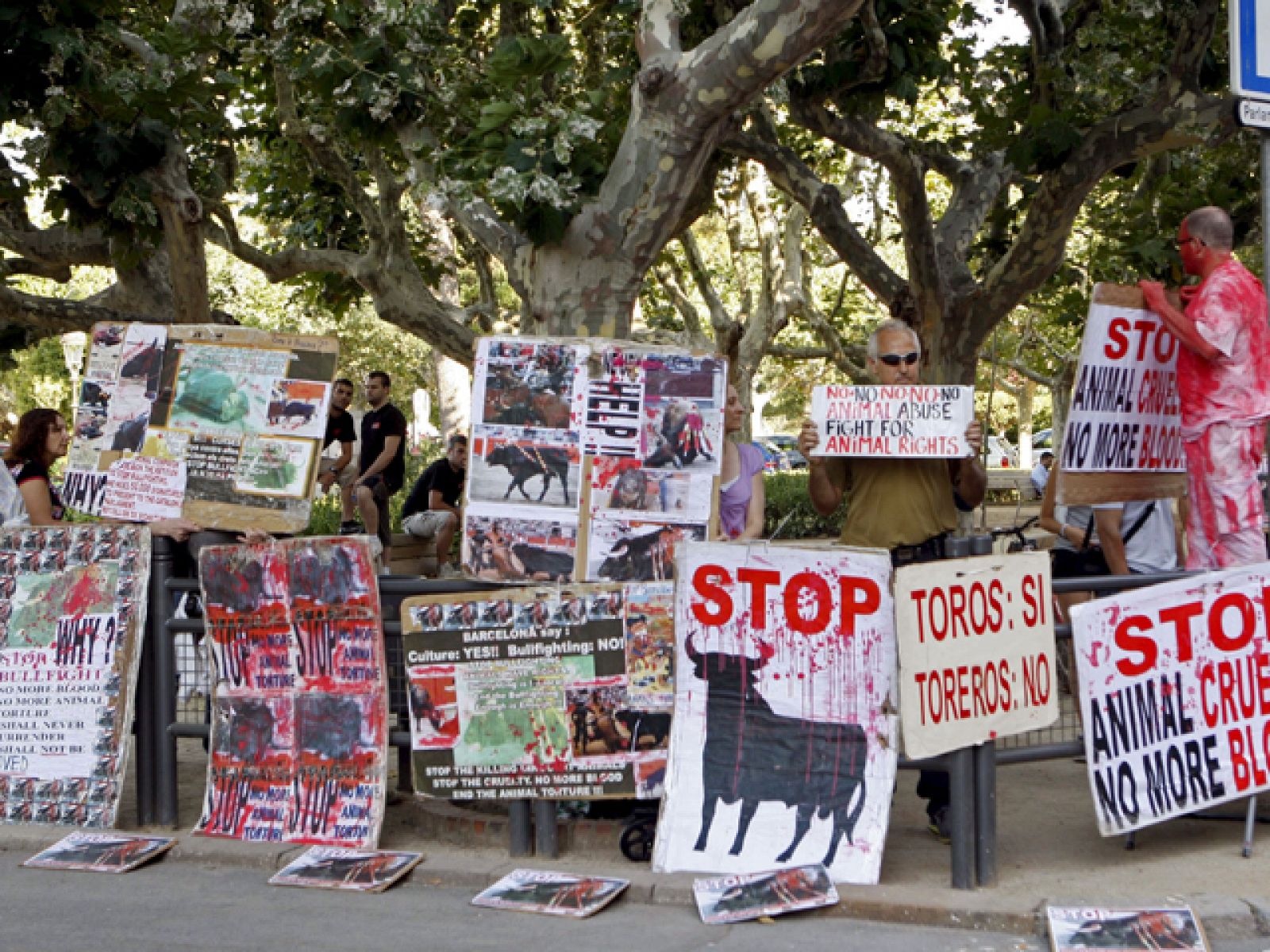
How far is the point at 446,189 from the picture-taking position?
8.59 meters

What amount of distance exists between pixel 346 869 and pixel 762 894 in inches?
64.1

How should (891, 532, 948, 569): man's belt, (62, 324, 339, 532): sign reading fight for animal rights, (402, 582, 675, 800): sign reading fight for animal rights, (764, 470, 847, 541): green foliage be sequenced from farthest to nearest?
(764, 470, 847, 541): green foliage
(62, 324, 339, 532): sign reading fight for animal rights
(891, 532, 948, 569): man's belt
(402, 582, 675, 800): sign reading fight for animal rights

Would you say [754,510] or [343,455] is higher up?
[343,455]

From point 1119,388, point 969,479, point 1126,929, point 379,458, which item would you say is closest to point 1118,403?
point 1119,388

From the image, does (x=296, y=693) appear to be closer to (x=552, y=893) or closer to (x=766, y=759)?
(x=552, y=893)

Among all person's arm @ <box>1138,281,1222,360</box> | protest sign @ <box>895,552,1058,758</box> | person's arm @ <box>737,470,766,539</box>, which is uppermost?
person's arm @ <box>1138,281,1222,360</box>

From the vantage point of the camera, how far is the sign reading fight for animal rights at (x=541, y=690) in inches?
223

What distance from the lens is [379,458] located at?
1384 cm

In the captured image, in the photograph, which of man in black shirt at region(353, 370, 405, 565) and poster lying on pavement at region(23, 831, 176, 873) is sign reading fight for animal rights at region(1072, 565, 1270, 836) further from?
man in black shirt at region(353, 370, 405, 565)

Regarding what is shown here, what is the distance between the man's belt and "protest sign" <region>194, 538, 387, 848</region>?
6.94 feet

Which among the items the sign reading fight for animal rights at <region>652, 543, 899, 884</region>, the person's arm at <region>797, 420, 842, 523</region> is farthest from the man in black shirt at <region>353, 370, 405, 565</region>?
the sign reading fight for animal rights at <region>652, 543, 899, 884</region>

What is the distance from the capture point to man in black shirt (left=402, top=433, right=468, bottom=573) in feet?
45.0

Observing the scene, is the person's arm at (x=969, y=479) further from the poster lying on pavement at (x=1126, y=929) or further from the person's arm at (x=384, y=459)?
the person's arm at (x=384, y=459)

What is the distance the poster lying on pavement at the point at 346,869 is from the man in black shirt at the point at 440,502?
7.64 m
